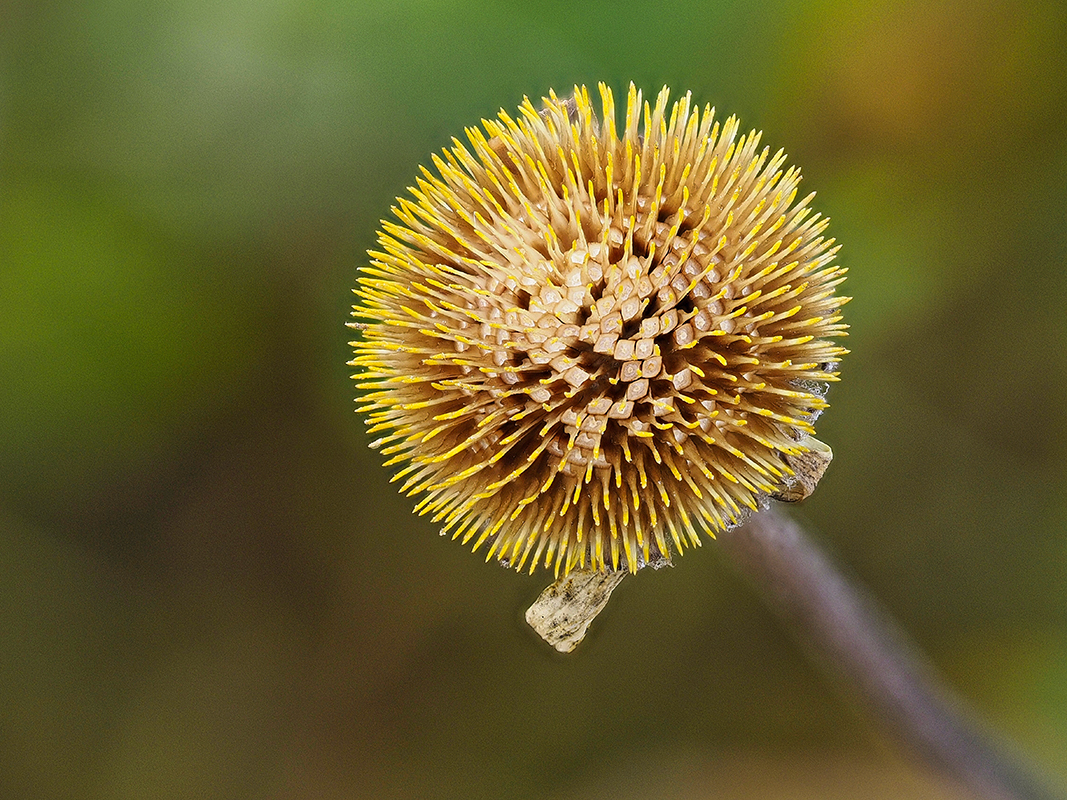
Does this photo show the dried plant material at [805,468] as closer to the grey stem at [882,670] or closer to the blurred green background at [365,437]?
the grey stem at [882,670]

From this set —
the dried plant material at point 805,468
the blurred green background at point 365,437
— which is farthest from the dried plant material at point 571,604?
the blurred green background at point 365,437

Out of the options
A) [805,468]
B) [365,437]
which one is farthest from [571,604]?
[365,437]

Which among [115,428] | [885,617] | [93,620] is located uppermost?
[885,617]

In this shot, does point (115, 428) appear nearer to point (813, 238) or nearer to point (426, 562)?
point (426, 562)

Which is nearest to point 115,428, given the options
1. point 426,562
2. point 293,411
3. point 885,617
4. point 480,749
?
point 293,411

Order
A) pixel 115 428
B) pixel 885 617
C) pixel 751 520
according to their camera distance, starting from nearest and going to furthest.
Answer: pixel 751 520, pixel 885 617, pixel 115 428

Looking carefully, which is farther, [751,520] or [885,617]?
[885,617]
